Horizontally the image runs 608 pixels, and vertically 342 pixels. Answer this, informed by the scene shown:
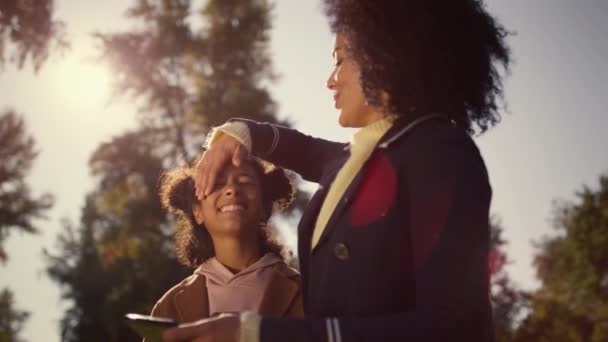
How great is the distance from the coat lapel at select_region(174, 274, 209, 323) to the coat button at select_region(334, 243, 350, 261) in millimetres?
1356

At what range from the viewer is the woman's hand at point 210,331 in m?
1.71

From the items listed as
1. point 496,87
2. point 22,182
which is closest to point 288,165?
point 496,87

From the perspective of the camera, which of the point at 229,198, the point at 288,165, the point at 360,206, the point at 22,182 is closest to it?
the point at 360,206

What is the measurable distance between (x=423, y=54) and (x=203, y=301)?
1739 mm

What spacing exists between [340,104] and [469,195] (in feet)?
2.61

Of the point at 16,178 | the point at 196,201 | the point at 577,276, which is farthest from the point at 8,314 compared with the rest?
the point at 196,201

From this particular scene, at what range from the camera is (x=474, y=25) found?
92.4 inches

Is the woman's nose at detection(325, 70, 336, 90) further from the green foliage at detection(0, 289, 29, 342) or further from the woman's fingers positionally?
the green foliage at detection(0, 289, 29, 342)

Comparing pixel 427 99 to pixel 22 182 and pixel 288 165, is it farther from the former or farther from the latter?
pixel 22 182

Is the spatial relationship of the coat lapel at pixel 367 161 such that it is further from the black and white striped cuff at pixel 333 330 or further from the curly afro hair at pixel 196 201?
the curly afro hair at pixel 196 201

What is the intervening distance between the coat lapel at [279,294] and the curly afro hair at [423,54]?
4.39ft

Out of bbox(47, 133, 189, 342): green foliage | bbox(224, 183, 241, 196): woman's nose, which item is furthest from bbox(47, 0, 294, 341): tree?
bbox(224, 183, 241, 196): woman's nose

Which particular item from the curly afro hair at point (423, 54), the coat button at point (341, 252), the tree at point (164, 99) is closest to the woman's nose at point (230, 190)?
the curly afro hair at point (423, 54)

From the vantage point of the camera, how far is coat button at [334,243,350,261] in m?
2.03
